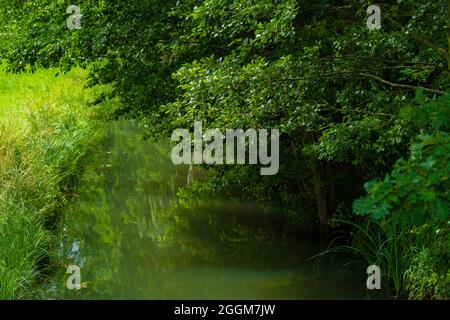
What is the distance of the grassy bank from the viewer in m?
8.88

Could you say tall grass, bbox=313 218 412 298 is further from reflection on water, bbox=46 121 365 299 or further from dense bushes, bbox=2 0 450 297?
reflection on water, bbox=46 121 365 299

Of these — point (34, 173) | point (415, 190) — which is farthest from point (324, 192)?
point (415, 190)

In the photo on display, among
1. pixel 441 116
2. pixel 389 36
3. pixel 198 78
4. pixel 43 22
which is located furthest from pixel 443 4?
pixel 43 22

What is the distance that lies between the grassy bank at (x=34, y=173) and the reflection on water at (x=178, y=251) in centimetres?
39

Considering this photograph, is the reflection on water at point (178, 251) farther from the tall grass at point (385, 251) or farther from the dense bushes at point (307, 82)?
the dense bushes at point (307, 82)

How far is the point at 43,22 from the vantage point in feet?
40.6

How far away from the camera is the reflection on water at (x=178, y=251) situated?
954cm

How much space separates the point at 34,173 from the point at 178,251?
238 cm

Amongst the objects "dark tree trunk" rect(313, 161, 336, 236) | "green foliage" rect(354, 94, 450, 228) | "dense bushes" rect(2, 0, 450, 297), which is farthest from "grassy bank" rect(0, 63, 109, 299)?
"green foliage" rect(354, 94, 450, 228)

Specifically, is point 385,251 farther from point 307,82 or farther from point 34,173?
point 34,173
